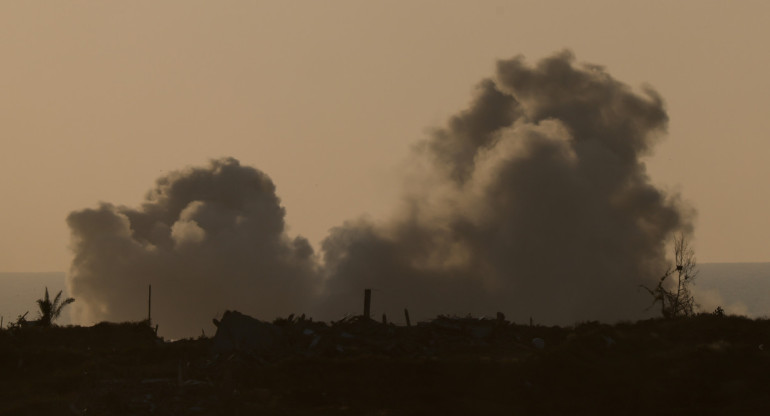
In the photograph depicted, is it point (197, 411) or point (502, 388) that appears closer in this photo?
point (197, 411)

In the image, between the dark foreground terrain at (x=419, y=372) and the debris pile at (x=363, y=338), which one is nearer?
the dark foreground terrain at (x=419, y=372)

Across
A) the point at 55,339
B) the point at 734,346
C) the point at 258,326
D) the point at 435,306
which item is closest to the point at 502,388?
the point at 734,346

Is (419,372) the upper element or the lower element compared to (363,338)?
lower

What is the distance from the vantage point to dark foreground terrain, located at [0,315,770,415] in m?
35.5

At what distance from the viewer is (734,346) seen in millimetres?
39281

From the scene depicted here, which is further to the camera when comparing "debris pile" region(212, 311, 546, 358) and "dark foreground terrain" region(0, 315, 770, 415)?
"debris pile" region(212, 311, 546, 358)

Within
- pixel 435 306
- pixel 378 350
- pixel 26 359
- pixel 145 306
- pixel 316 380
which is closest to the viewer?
pixel 316 380

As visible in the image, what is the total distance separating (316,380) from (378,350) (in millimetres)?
4512

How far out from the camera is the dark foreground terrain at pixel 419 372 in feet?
117

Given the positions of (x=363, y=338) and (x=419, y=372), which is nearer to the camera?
(x=419, y=372)

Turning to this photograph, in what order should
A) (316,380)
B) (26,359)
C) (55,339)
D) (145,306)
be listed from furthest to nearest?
(145,306)
(55,339)
(26,359)
(316,380)

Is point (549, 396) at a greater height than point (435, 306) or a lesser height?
lesser

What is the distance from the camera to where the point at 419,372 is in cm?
3966

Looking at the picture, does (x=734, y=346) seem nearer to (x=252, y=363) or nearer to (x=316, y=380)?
(x=316, y=380)
